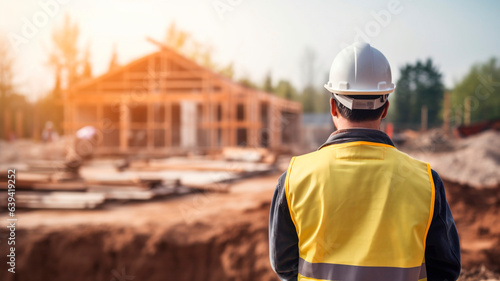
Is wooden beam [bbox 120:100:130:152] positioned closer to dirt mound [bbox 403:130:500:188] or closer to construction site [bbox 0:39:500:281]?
construction site [bbox 0:39:500:281]

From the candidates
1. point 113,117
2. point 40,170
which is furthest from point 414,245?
point 113,117

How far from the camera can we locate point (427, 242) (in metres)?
1.79

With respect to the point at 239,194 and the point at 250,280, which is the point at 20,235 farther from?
the point at 239,194

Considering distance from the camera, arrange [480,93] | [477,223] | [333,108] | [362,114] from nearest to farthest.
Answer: [362,114]
[333,108]
[477,223]
[480,93]

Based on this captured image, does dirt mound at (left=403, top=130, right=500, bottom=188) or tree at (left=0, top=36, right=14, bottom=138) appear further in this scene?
tree at (left=0, top=36, right=14, bottom=138)

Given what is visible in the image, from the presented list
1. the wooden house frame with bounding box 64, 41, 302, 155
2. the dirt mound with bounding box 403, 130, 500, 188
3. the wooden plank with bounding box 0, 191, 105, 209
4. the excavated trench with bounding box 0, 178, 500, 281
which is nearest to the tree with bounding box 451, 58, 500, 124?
the dirt mound with bounding box 403, 130, 500, 188

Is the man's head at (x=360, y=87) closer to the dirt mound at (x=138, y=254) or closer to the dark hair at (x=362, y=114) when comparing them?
the dark hair at (x=362, y=114)

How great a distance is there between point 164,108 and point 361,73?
21958mm

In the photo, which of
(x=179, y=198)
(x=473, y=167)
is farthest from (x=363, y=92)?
(x=473, y=167)

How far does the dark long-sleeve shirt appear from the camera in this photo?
176cm

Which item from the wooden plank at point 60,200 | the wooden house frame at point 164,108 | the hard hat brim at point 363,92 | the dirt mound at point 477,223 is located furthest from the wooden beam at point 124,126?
the hard hat brim at point 363,92

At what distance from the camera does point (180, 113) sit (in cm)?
2339

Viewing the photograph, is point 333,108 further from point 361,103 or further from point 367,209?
point 367,209

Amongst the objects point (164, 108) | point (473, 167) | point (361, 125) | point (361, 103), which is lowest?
point (473, 167)
